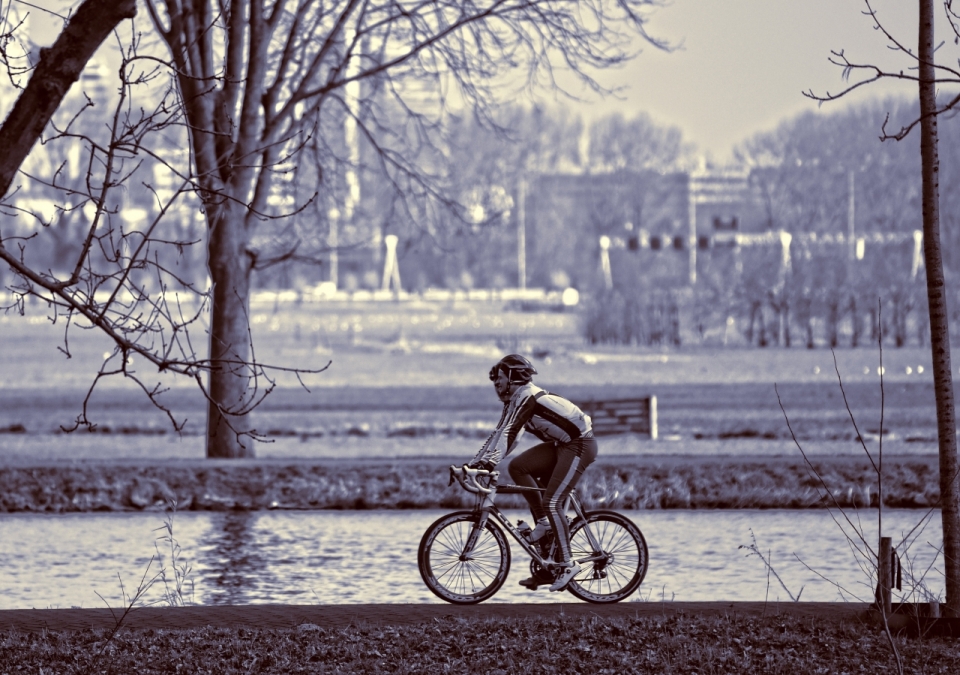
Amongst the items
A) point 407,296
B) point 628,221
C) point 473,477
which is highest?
point 628,221

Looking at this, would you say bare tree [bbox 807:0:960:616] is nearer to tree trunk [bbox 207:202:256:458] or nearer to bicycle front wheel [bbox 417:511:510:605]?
bicycle front wheel [bbox 417:511:510:605]

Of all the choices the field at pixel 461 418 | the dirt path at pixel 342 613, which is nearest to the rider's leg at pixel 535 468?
the dirt path at pixel 342 613

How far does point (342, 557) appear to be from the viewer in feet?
37.6

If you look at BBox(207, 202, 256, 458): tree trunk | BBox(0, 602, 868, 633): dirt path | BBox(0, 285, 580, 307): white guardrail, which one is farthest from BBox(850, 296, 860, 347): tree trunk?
BBox(0, 285, 580, 307): white guardrail

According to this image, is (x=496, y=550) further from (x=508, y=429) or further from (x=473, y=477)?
(x=508, y=429)

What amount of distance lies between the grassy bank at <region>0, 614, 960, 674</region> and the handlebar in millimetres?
840

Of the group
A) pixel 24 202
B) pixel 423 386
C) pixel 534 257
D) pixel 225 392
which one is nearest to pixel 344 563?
pixel 225 392

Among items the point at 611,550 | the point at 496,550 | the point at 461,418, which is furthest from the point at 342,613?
the point at 461,418

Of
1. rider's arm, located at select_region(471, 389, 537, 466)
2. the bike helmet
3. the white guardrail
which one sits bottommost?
rider's arm, located at select_region(471, 389, 537, 466)

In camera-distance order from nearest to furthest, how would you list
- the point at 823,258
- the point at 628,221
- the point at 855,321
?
the point at 855,321 → the point at 823,258 → the point at 628,221

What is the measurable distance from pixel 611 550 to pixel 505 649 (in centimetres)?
191

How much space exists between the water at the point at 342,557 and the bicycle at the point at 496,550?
380 mm

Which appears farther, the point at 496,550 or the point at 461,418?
the point at 461,418

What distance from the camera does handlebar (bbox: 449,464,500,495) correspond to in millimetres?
8195
